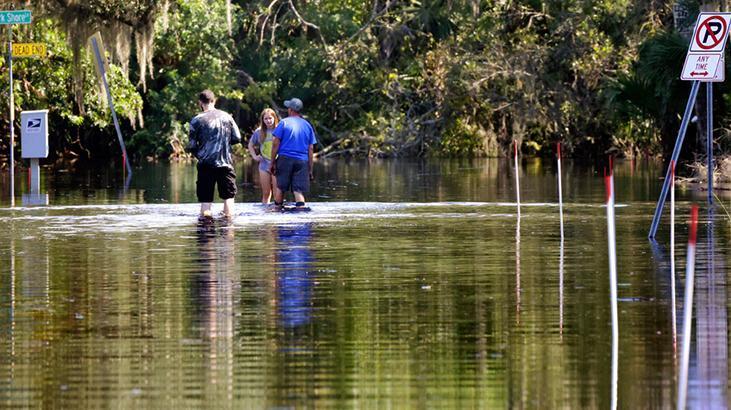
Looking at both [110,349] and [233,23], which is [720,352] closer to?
[110,349]

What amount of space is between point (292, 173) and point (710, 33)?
721 cm

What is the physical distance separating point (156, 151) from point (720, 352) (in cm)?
4483

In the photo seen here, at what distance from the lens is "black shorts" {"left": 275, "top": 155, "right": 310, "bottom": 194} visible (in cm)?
2422

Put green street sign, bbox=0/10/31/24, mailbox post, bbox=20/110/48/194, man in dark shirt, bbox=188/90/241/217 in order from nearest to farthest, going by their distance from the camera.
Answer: man in dark shirt, bbox=188/90/241/217
green street sign, bbox=0/10/31/24
mailbox post, bbox=20/110/48/194

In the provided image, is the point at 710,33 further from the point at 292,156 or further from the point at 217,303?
the point at 217,303

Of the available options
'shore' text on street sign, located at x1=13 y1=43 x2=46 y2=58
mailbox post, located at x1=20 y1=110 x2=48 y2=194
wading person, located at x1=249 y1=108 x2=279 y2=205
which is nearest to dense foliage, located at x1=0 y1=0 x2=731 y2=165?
mailbox post, located at x1=20 y1=110 x2=48 y2=194

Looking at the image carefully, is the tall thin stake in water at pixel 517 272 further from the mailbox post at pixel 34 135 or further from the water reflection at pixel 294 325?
the mailbox post at pixel 34 135

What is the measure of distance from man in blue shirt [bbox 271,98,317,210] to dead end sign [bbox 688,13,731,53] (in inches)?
269

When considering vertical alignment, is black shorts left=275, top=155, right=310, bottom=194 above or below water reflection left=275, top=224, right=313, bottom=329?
above

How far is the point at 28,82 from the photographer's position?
155 feet

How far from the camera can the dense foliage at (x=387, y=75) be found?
49594 mm

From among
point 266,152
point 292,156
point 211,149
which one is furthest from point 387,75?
point 211,149

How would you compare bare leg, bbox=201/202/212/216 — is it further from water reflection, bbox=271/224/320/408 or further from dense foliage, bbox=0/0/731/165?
dense foliage, bbox=0/0/731/165

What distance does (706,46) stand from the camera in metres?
19.0
